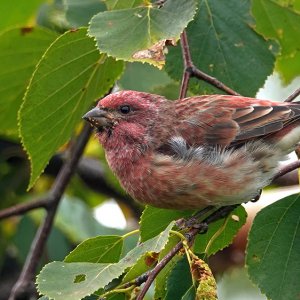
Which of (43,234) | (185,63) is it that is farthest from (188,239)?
(43,234)

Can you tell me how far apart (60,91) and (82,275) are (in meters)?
1.41

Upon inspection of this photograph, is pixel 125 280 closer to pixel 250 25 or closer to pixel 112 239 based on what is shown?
pixel 112 239

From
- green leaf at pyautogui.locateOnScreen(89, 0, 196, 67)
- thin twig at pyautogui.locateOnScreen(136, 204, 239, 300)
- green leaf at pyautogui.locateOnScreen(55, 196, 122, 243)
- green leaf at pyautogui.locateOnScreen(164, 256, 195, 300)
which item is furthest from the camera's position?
green leaf at pyautogui.locateOnScreen(55, 196, 122, 243)

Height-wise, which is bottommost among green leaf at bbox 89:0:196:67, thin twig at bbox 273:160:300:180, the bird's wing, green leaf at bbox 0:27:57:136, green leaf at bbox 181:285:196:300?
green leaf at bbox 181:285:196:300

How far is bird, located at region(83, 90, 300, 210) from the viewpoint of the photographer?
486 centimetres

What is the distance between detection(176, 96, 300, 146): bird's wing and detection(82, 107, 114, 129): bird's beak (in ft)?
1.22

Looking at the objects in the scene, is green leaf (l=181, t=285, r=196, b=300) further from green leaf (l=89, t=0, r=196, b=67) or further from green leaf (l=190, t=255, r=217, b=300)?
green leaf (l=89, t=0, r=196, b=67)

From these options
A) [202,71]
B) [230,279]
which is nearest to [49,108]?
[202,71]

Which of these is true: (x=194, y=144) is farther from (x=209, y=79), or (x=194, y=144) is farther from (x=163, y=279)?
(x=163, y=279)

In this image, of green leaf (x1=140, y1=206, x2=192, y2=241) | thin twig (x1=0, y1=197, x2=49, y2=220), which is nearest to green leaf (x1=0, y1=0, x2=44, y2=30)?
thin twig (x1=0, y1=197, x2=49, y2=220)

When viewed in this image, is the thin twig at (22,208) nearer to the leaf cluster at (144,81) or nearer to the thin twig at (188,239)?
the leaf cluster at (144,81)

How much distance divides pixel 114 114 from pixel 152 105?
0.77 ft

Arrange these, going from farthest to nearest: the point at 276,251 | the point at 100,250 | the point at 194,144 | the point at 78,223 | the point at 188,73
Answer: the point at 78,223 → the point at 194,144 → the point at 188,73 → the point at 276,251 → the point at 100,250

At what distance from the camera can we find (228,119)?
5.10 metres
